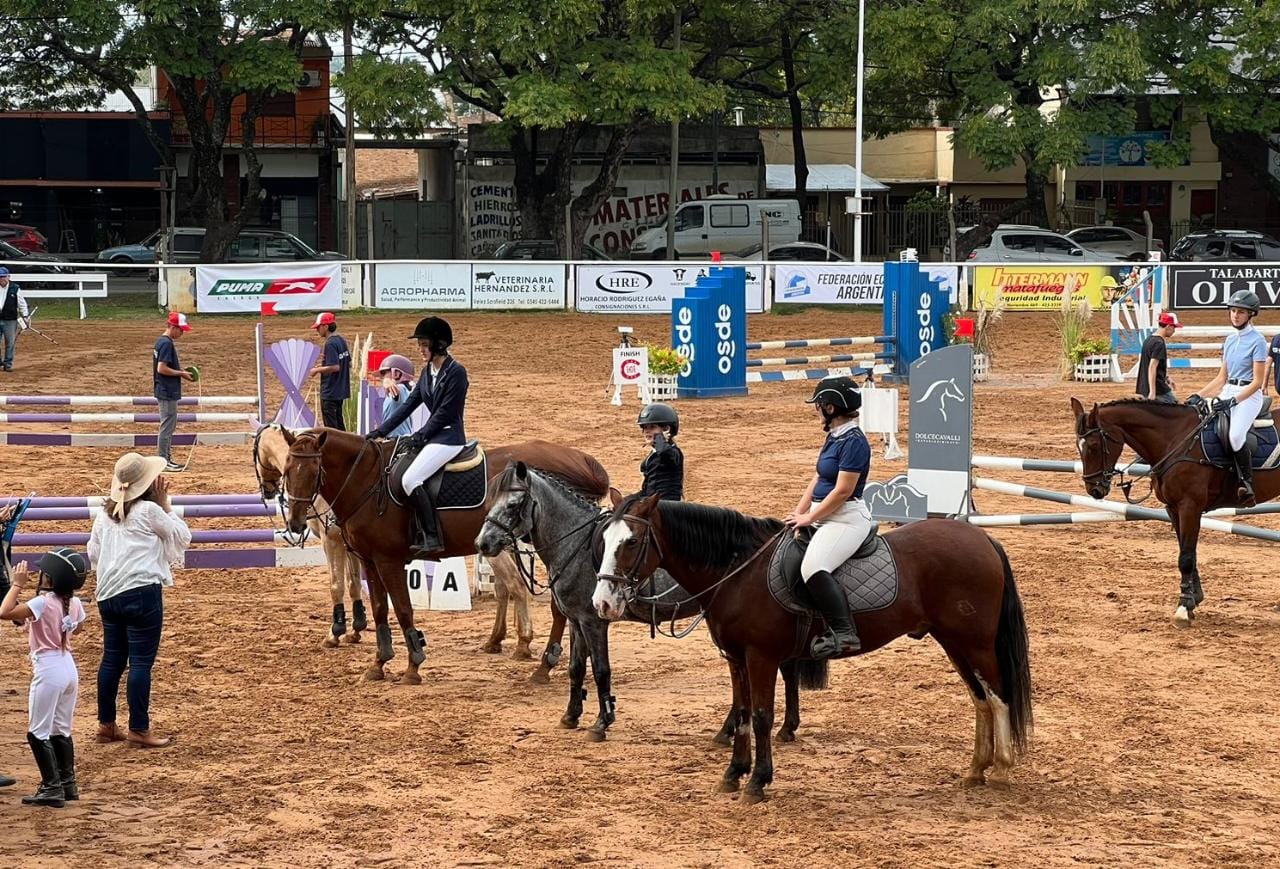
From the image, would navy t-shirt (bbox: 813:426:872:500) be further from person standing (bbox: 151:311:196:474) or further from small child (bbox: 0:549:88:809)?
person standing (bbox: 151:311:196:474)

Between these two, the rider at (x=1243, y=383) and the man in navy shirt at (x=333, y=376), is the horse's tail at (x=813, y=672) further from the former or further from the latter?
the man in navy shirt at (x=333, y=376)

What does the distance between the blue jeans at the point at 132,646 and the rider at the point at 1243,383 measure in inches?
315

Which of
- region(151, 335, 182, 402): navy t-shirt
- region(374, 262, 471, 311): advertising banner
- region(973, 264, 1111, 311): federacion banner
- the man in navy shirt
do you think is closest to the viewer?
the man in navy shirt

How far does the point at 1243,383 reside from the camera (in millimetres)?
12258

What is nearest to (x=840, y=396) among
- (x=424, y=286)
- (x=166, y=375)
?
(x=166, y=375)

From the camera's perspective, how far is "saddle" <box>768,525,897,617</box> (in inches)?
319

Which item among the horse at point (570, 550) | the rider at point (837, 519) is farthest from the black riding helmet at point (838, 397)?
the horse at point (570, 550)

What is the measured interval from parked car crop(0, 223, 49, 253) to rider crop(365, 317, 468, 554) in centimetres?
3752

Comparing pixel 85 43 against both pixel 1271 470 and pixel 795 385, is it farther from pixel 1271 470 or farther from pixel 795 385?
pixel 1271 470

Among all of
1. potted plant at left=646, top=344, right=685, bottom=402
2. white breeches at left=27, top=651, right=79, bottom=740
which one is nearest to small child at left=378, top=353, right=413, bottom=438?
white breeches at left=27, top=651, right=79, bottom=740

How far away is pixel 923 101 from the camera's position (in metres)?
44.6

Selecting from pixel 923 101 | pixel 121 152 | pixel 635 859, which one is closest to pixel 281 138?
pixel 121 152

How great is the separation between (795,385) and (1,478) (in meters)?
13.1

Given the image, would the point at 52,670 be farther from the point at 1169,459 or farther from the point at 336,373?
the point at 336,373
